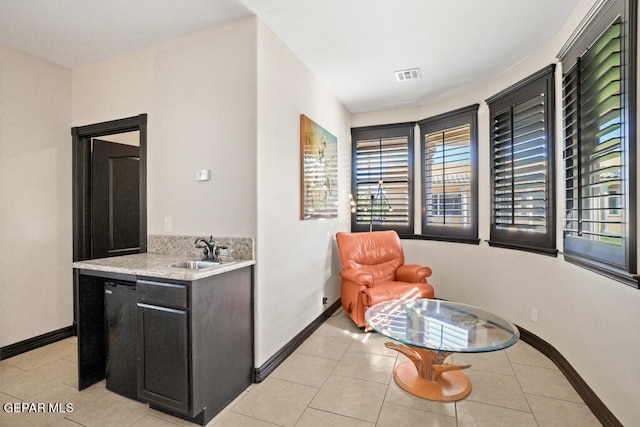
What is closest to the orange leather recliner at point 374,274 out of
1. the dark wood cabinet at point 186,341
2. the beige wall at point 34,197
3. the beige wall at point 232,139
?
the beige wall at point 232,139

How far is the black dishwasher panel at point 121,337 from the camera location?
2135mm

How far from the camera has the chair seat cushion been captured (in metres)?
3.22

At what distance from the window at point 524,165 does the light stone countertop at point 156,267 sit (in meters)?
2.65

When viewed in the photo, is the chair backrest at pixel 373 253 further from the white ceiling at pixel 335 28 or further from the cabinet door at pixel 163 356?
the cabinet door at pixel 163 356

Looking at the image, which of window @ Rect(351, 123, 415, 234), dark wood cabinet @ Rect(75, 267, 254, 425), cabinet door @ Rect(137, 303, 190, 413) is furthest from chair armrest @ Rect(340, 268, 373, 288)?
cabinet door @ Rect(137, 303, 190, 413)

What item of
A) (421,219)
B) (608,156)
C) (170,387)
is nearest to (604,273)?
(608,156)

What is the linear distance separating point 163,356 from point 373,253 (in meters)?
2.66

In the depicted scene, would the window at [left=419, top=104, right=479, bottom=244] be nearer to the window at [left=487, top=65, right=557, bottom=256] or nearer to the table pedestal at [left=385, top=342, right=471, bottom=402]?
the window at [left=487, top=65, right=557, bottom=256]

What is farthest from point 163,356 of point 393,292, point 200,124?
point 393,292

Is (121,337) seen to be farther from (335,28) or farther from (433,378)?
(335,28)

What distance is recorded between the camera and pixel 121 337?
2.18 m

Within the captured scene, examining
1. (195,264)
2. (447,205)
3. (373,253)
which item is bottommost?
(373,253)

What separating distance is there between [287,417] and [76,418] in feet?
4.34

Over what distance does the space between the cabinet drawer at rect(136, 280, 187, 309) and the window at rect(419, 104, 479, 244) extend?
334 centimetres
